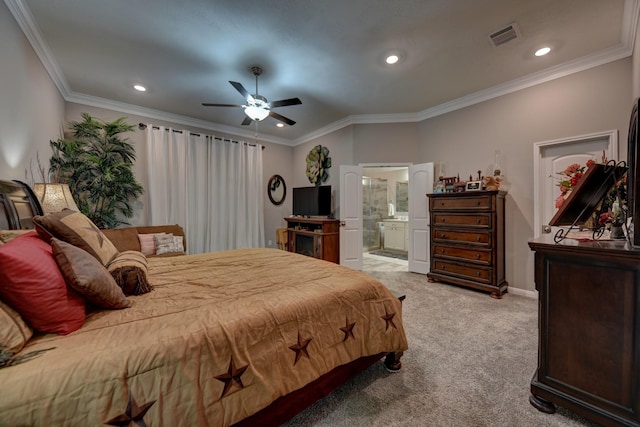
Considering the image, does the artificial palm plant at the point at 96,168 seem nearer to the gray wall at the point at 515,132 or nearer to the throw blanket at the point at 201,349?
the throw blanket at the point at 201,349

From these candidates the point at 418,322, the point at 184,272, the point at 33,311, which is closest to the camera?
the point at 33,311

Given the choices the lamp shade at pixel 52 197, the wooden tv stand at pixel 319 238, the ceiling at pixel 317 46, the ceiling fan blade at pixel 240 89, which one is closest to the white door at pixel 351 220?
the wooden tv stand at pixel 319 238

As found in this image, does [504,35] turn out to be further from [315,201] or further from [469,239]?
[315,201]

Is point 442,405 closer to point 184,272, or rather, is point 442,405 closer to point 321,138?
point 184,272

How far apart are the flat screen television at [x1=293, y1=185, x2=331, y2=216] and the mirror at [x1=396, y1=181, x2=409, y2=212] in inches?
122

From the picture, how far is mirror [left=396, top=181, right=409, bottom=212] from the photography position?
279 inches

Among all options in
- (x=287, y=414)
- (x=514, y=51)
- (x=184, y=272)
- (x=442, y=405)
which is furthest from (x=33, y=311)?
(x=514, y=51)

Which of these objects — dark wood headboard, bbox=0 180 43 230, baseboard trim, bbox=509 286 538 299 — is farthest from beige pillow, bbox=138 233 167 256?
baseboard trim, bbox=509 286 538 299

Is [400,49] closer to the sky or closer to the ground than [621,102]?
closer to the sky

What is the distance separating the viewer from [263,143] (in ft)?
18.6

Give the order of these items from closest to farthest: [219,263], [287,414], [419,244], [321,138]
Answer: [287,414]
[219,263]
[419,244]
[321,138]

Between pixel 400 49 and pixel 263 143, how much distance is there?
3.73m

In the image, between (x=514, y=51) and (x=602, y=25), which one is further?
(x=514, y=51)

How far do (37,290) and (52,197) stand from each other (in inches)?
88.2
